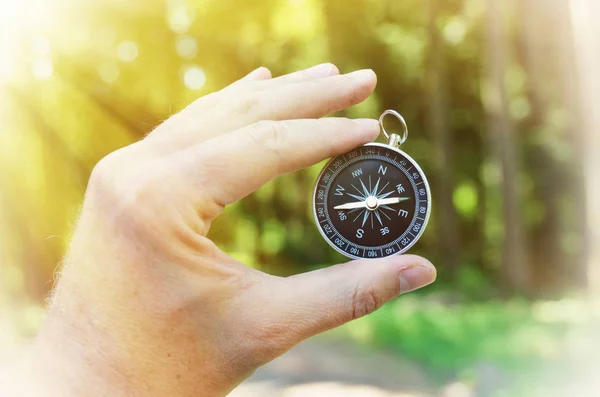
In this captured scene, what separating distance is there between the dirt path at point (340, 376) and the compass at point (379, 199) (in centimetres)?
425

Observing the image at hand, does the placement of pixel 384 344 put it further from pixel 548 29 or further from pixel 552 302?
pixel 548 29

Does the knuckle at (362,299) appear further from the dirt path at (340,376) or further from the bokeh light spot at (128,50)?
the bokeh light spot at (128,50)

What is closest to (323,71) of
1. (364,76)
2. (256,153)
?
(364,76)

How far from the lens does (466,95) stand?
1730cm

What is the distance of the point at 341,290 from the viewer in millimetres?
2969

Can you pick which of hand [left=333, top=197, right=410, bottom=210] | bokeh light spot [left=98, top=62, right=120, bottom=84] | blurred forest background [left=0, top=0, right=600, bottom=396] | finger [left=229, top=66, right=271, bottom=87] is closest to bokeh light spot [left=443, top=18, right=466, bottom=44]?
blurred forest background [left=0, top=0, right=600, bottom=396]

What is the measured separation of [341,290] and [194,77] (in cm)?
1468

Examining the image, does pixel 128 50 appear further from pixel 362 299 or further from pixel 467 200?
pixel 362 299

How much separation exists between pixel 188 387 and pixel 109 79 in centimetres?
1494

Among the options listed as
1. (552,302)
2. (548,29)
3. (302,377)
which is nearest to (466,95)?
(548,29)

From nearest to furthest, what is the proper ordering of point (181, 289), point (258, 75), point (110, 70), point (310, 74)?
point (181, 289) < point (310, 74) < point (258, 75) < point (110, 70)

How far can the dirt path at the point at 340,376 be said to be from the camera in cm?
737

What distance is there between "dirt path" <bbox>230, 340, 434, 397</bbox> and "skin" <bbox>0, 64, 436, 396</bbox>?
15.2 ft

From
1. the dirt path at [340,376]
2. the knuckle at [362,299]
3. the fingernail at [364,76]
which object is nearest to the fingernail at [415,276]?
the knuckle at [362,299]
